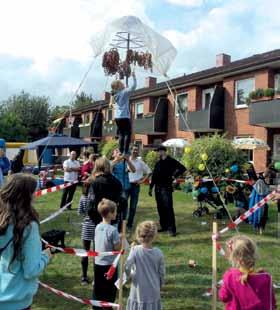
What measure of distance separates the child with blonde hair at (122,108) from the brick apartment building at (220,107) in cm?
700

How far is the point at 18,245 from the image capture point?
2803 mm

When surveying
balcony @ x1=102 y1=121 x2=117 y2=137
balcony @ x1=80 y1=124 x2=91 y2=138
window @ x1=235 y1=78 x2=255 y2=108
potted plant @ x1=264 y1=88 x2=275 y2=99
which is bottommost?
balcony @ x1=102 y1=121 x2=117 y2=137

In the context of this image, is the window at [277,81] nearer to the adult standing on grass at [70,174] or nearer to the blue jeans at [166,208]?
the adult standing on grass at [70,174]

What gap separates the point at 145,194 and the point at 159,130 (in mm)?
13202

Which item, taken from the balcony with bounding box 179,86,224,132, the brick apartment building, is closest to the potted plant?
the brick apartment building

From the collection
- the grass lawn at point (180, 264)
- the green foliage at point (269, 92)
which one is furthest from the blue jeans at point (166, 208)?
the green foliage at point (269, 92)

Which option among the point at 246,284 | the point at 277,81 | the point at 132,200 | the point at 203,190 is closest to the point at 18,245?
the point at 246,284

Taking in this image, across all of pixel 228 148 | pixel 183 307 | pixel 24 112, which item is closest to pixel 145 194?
pixel 228 148

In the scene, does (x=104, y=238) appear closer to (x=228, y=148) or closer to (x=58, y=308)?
(x=58, y=308)

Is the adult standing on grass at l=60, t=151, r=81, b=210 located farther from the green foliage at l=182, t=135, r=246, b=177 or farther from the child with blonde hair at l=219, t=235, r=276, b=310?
the child with blonde hair at l=219, t=235, r=276, b=310

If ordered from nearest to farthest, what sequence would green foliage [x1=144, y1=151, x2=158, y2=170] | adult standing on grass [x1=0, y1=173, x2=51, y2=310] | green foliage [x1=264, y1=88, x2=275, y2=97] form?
adult standing on grass [x1=0, y1=173, x2=51, y2=310], green foliage [x1=264, y1=88, x2=275, y2=97], green foliage [x1=144, y1=151, x2=158, y2=170]

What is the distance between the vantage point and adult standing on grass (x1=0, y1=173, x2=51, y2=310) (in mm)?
2812

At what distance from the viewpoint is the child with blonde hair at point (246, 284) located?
10.9ft

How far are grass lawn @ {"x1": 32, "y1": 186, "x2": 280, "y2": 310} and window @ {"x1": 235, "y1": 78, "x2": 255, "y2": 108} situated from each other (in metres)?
12.0
